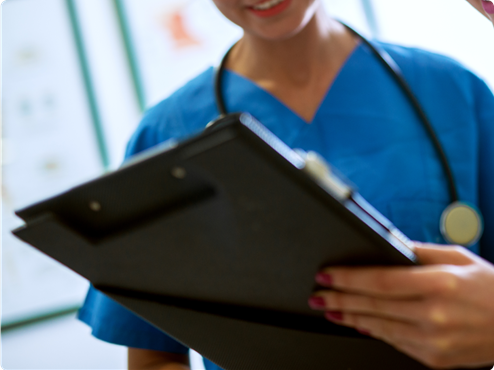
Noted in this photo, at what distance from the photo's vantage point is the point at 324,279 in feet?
1.07

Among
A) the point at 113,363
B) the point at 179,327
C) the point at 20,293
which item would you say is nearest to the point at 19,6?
the point at 20,293

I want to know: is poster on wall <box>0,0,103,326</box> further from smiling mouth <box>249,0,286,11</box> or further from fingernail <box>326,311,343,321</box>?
fingernail <box>326,311,343,321</box>

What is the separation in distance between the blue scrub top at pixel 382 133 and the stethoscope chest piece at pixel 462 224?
5cm

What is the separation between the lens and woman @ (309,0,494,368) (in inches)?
11.8

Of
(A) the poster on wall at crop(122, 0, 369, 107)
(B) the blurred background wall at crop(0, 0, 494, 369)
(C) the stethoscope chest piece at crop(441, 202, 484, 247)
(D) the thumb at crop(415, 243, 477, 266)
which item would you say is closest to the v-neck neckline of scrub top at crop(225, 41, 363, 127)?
(C) the stethoscope chest piece at crop(441, 202, 484, 247)

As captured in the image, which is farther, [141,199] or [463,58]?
[463,58]

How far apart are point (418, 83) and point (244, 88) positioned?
0.82ft

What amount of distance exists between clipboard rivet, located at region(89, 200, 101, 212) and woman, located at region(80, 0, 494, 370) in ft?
1.07

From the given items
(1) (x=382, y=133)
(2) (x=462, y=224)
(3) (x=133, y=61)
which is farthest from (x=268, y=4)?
(3) (x=133, y=61)

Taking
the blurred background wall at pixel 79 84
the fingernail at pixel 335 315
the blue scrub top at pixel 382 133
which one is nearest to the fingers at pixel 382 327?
the fingernail at pixel 335 315

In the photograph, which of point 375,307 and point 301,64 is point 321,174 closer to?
point 375,307

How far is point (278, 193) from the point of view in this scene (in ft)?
0.89

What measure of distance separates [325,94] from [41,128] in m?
1.13

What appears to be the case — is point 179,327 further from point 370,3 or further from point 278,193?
point 370,3
